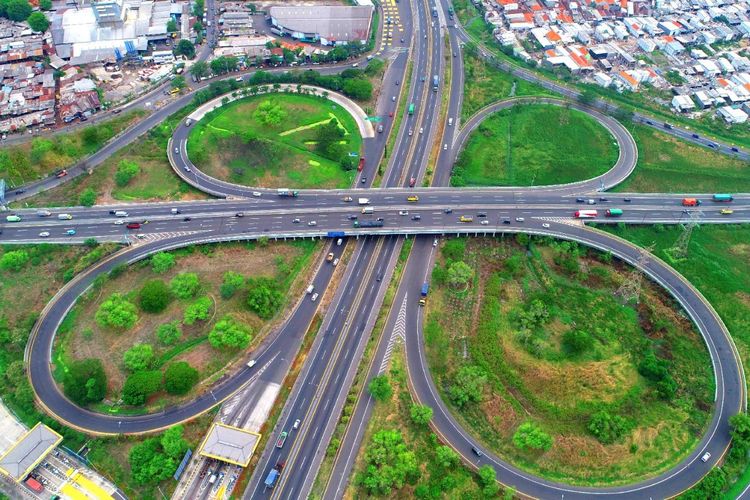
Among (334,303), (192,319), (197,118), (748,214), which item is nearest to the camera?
(192,319)

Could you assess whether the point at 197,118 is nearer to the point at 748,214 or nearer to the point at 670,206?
the point at 670,206

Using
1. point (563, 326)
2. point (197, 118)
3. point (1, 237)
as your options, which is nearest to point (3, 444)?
point (1, 237)

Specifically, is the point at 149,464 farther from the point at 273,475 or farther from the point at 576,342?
the point at 576,342

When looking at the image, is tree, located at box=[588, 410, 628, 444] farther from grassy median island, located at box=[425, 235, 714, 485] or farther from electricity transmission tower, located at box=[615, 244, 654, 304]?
electricity transmission tower, located at box=[615, 244, 654, 304]

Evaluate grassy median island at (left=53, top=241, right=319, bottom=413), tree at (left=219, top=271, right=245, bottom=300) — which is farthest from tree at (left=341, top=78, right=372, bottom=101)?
tree at (left=219, top=271, right=245, bottom=300)

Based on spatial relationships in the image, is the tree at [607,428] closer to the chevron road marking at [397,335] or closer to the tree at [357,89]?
the chevron road marking at [397,335]
